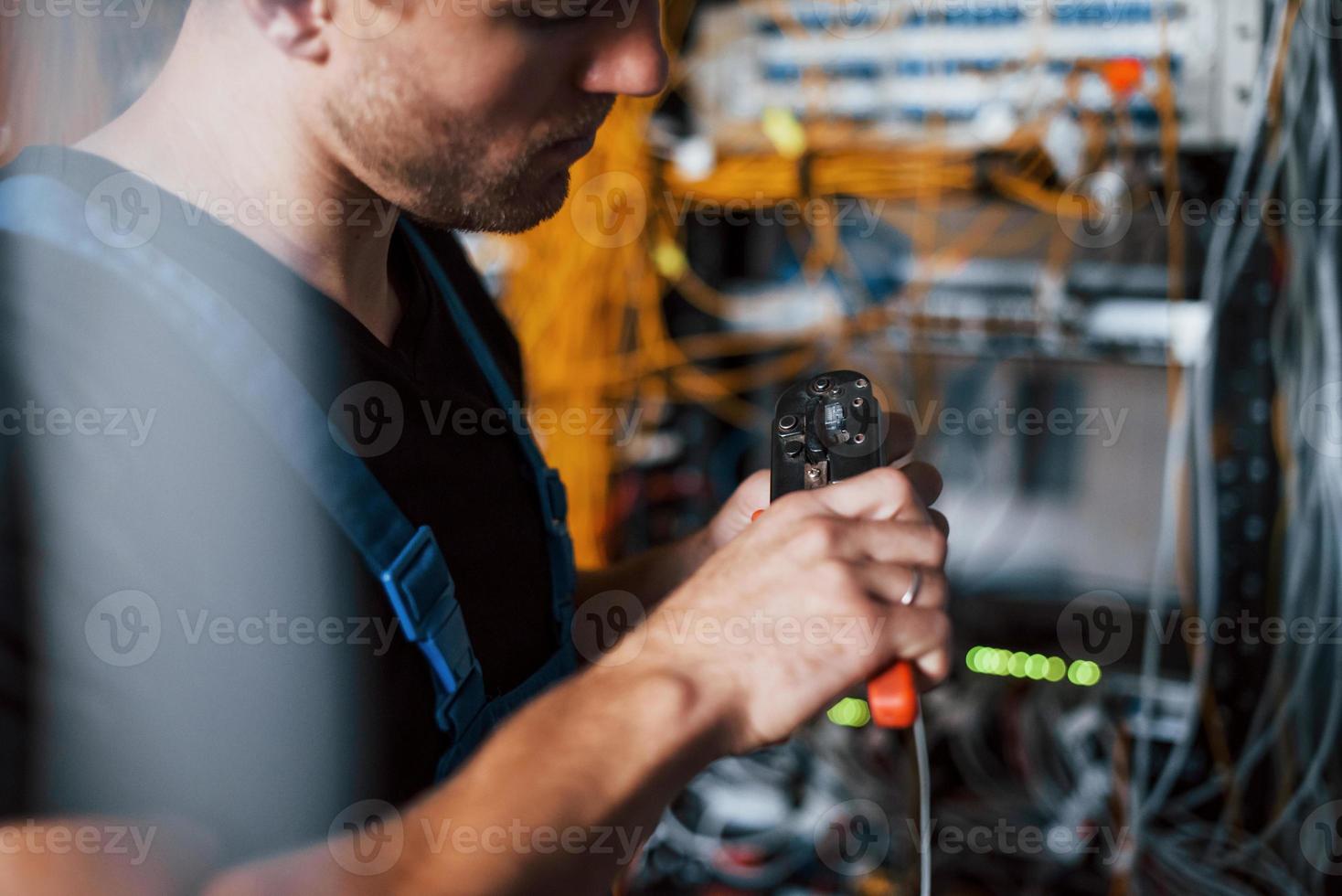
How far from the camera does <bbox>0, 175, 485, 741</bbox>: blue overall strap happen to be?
0.57 meters

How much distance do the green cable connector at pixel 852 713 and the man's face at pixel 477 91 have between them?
967mm

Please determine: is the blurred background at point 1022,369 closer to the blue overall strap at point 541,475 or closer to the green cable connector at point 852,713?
the green cable connector at point 852,713

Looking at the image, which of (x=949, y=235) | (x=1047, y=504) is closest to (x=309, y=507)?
(x=949, y=235)

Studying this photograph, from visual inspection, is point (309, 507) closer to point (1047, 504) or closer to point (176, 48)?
point (176, 48)

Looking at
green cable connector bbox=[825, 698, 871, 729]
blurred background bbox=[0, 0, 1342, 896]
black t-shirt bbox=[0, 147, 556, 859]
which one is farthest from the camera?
green cable connector bbox=[825, 698, 871, 729]

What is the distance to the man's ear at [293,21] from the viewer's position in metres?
0.65

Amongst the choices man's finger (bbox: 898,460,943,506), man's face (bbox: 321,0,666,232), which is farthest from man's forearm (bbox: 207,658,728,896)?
man's face (bbox: 321,0,666,232)

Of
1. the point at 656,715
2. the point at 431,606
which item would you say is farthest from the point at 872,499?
the point at 431,606

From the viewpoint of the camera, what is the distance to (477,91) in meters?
0.66

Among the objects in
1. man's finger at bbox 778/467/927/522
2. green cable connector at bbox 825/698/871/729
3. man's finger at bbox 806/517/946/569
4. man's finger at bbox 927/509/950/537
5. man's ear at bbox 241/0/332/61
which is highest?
man's ear at bbox 241/0/332/61

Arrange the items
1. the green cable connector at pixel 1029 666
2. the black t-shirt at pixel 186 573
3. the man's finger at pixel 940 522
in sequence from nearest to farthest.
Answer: the black t-shirt at pixel 186 573, the man's finger at pixel 940 522, the green cable connector at pixel 1029 666

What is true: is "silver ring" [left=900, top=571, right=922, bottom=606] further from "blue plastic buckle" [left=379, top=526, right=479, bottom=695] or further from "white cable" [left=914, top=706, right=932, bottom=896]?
"blue plastic buckle" [left=379, top=526, right=479, bottom=695]

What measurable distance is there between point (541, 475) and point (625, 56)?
0.98 feet

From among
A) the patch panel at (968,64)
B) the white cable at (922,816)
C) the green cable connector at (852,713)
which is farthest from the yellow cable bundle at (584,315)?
the white cable at (922,816)
